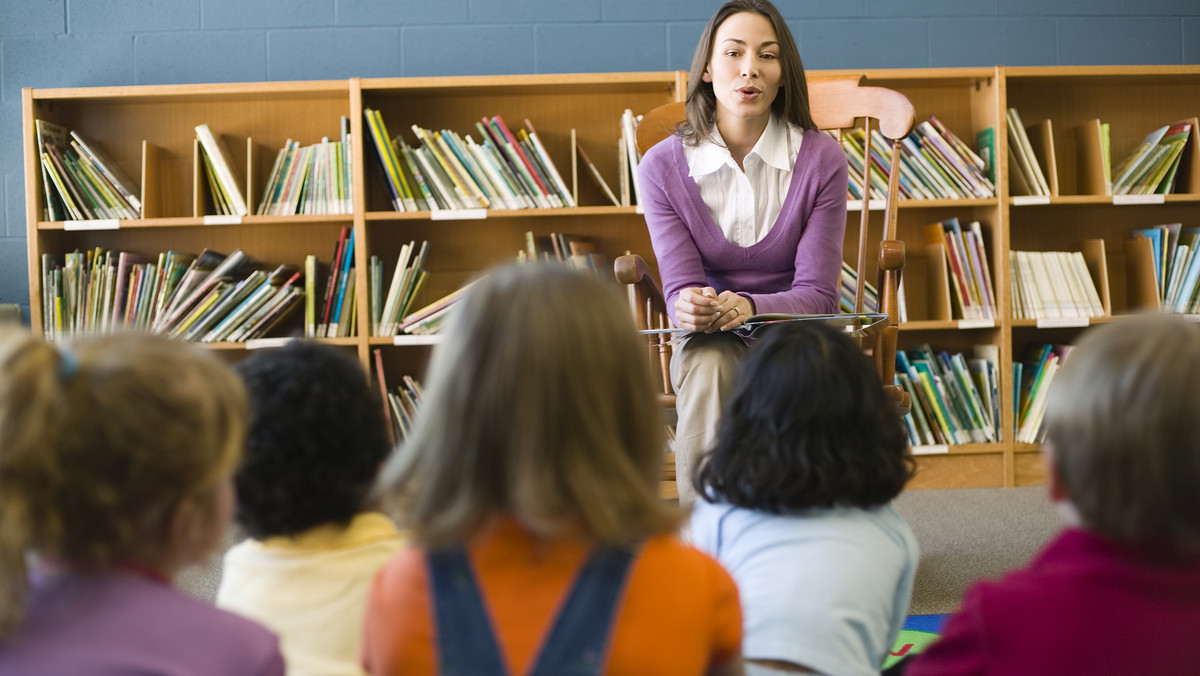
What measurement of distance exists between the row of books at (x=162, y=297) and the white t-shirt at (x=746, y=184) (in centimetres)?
156

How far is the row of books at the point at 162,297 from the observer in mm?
3023

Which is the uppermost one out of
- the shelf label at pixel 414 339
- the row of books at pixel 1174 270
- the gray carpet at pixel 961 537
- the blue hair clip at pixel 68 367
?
the row of books at pixel 1174 270

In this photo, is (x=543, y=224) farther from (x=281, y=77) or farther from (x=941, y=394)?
(x=941, y=394)

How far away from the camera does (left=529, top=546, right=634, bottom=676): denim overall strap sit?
71cm

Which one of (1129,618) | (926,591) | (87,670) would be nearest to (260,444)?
(87,670)

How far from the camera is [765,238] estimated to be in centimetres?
207

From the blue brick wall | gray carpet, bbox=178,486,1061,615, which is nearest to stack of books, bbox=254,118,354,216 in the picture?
the blue brick wall

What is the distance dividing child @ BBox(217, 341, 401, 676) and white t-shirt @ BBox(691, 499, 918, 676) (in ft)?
1.27

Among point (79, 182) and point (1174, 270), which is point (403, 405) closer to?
point (79, 182)

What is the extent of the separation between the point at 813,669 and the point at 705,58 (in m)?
1.48

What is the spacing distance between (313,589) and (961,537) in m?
1.91

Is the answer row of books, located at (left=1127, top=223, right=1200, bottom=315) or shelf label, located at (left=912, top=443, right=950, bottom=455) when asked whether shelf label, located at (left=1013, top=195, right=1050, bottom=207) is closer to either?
row of books, located at (left=1127, top=223, right=1200, bottom=315)

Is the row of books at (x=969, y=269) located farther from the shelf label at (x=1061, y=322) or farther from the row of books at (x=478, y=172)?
the row of books at (x=478, y=172)

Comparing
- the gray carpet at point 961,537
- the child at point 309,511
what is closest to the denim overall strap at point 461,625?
the child at point 309,511
